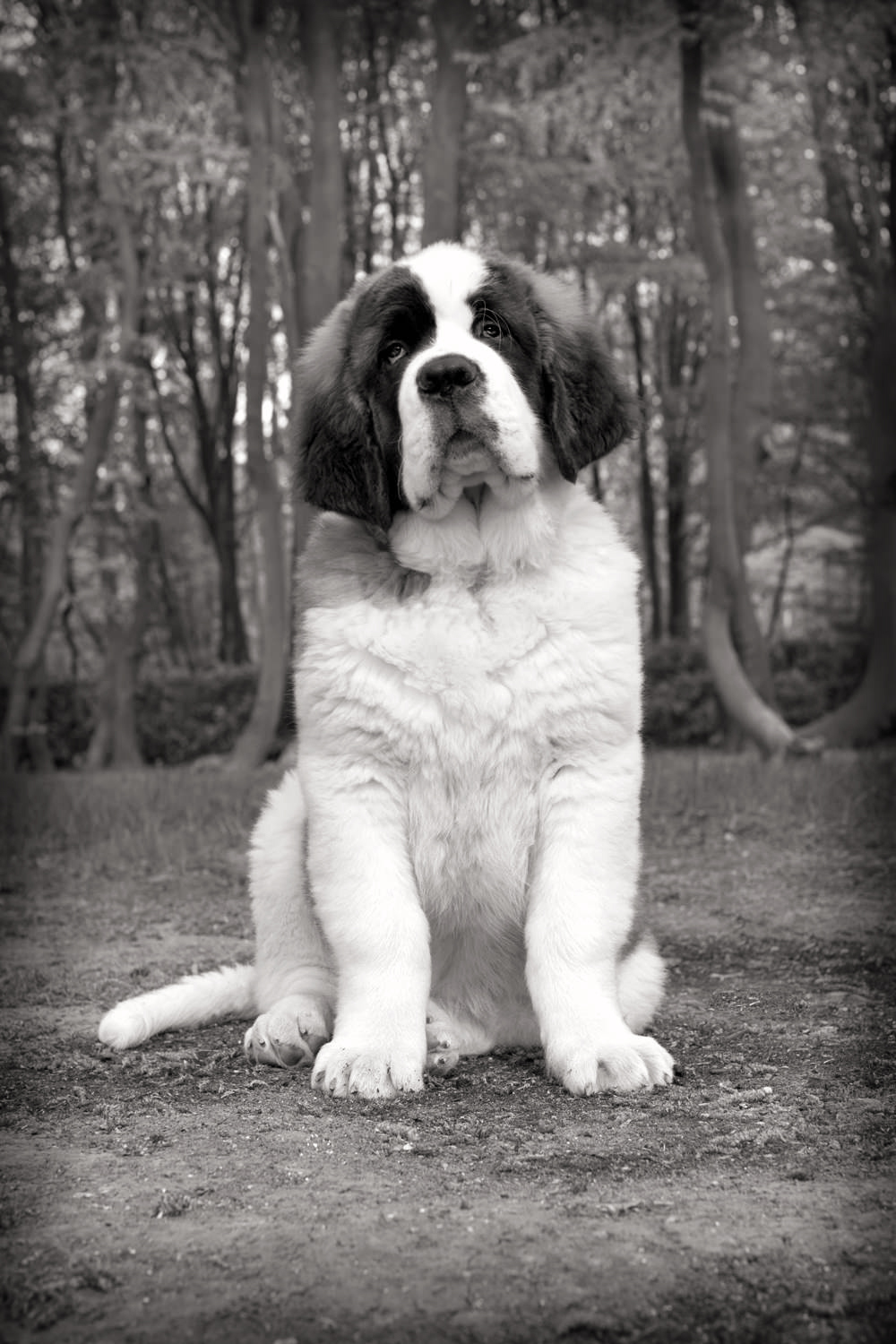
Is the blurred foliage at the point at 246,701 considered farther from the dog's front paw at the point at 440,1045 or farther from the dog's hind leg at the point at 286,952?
the dog's front paw at the point at 440,1045

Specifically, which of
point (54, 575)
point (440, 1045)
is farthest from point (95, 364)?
point (440, 1045)

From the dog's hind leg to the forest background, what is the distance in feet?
14.6

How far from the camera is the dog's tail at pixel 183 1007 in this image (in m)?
3.77

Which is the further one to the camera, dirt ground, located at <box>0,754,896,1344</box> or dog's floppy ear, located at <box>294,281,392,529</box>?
dog's floppy ear, located at <box>294,281,392,529</box>

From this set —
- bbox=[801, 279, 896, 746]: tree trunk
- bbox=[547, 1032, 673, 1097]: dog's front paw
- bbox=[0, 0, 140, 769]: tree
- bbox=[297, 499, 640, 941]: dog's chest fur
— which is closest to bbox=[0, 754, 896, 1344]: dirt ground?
bbox=[547, 1032, 673, 1097]: dog's front paw

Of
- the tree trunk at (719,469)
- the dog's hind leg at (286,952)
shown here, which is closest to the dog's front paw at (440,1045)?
the dog's hind leg at (286,952)

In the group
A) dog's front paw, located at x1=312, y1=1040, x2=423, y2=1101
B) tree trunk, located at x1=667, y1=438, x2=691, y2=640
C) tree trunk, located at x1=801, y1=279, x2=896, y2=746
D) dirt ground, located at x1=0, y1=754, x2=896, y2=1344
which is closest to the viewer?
dirt ground, located at x1=0, y1=754, x2=896, y2=1344

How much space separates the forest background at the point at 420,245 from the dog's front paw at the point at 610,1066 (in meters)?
5.44

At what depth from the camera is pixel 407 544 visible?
369 centimetres

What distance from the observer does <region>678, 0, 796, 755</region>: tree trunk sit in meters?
10.9

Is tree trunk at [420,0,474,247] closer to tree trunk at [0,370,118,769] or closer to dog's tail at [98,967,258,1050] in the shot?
tree trunk at [0,370,118,769]

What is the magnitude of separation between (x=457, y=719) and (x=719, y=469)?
8586 mm

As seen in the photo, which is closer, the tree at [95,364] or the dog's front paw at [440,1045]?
the dog's front paw at [440,1045]

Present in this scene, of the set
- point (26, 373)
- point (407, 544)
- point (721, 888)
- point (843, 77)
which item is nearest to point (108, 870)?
point (721, 888)
